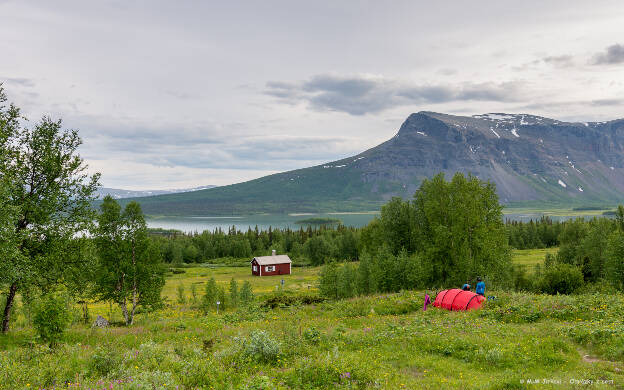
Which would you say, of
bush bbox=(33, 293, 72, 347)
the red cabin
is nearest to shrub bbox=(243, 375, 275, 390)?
bush bbox=(33, 293, 72, 347)

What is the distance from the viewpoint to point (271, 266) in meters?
111

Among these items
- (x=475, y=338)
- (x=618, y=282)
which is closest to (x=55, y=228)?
(x=475, y=338)

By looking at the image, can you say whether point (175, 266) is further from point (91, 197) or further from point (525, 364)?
point (525, 364)

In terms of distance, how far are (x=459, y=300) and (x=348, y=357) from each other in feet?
50.2

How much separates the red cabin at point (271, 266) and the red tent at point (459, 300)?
88.7 metres

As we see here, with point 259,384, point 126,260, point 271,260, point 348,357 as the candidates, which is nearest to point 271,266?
point 271,260

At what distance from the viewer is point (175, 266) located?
5369 inches

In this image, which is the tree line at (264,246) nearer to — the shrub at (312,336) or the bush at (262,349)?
the shrub at (312,336)

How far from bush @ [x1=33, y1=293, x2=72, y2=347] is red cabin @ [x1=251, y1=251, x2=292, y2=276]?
3803 inches

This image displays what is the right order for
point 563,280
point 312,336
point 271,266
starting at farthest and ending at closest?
point 271,266 → point 563,280 → point 312,336

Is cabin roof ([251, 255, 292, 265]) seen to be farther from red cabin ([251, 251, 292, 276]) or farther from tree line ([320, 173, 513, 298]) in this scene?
tree line ([320, 173, 513, 298])

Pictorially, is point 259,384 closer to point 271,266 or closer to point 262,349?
point 262,349

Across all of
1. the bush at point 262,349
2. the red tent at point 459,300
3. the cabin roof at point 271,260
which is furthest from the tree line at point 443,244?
the cabin roof at point 271,260

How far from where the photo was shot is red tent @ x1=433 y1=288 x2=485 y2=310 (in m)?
24.1
